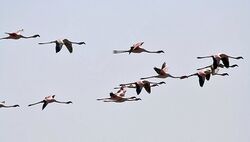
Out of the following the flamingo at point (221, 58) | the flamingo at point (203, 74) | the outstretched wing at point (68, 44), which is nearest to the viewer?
the flamingo at point (221, 58)

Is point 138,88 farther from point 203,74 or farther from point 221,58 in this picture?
point 221,58

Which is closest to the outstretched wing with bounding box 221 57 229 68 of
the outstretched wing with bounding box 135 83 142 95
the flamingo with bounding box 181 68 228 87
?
the flamingo with bounding box 181 68 228 87

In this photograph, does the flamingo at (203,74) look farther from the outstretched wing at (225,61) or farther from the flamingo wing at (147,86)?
the flamingo wing at (147,86)

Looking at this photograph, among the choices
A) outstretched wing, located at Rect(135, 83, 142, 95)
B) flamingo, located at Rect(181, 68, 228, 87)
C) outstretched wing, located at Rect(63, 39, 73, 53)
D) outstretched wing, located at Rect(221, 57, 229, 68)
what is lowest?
outstretched wing, located at Rect(135, 83, 142, 95)

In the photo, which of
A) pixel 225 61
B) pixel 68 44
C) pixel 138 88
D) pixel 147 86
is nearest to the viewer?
pixel 225 61

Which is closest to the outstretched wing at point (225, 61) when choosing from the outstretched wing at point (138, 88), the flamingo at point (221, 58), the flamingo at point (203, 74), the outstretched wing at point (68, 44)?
the flamingo at point (221, 58)

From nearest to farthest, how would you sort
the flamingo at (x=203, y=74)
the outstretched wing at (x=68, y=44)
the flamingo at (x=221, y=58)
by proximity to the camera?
the flamingo at (x=221, y=58) → the flamingo at (x=203, y=74) → the outstretched wing at (x=68, y=44)

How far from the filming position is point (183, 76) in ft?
153

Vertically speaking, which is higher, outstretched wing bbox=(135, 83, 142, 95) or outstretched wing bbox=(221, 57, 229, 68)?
outstretched wing bbox=(221, 57, 229, 68)

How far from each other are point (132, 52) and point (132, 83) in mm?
1738

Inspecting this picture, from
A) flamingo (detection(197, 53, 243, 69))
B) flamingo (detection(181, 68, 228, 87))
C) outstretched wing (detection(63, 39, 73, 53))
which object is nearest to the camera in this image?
flamingo (detection(197, 53, 243, 69))

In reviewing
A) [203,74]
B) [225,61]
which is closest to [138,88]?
[203,74]

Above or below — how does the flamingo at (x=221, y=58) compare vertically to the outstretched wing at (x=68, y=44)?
below

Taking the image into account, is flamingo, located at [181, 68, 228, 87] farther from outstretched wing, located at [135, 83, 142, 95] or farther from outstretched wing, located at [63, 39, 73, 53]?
outstretched wing, located at [63, 39, 73, 53]
